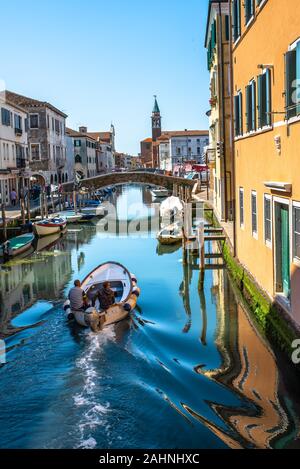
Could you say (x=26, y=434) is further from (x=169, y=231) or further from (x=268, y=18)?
(x=169, y=231)

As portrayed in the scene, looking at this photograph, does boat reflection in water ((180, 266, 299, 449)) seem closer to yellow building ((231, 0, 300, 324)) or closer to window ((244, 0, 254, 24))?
yellow building ((231, 0, 300, 324))

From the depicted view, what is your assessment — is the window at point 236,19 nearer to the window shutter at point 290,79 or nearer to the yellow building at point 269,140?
the yellow building at point 269,140

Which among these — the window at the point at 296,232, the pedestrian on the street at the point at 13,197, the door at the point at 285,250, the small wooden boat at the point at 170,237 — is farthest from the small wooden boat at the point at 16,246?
the window at the point at 296,232

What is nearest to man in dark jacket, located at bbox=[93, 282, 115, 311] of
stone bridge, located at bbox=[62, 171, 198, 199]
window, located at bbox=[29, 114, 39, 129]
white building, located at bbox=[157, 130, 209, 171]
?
window, located at bbox=[29, 114, 39, 129]

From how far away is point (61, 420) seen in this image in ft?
28.0

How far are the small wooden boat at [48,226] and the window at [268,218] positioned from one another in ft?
65.2

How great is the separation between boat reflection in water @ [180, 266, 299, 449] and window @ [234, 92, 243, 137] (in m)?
5.30

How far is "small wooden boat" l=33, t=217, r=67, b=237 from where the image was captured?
103 ft

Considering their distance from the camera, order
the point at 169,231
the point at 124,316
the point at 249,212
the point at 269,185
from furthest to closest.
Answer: the point at 169,231, the point at 249,212, the point at 124,316, the point at 269,185

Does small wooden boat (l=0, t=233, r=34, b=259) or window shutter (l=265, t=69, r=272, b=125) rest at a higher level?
window shutter (l=265, t=69, r=272, b=125)

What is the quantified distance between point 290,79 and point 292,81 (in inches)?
3.5

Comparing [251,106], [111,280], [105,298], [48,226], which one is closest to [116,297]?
[111,280]

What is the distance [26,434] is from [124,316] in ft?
20.4
